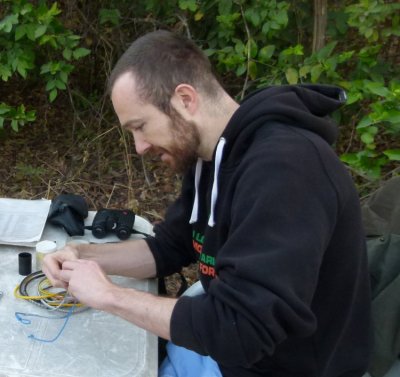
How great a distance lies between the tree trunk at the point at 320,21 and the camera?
2.92 metres

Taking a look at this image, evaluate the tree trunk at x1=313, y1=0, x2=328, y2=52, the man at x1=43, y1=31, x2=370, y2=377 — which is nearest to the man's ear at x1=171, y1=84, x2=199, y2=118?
the man at x1=43, y1=31, x2=370, y2=377

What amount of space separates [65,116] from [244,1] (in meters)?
2.25

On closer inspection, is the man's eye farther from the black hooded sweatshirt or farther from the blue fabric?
the blue fabric

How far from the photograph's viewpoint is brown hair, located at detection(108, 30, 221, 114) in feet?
4.27

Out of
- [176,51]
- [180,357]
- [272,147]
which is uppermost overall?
[176,51]

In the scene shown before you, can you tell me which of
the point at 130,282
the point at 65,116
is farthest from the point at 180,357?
the point at 65,116

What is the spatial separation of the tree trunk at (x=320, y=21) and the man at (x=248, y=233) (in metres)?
1.74

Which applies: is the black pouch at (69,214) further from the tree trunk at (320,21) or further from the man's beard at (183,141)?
the tree trunk at (320,21)

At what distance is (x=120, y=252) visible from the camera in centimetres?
160

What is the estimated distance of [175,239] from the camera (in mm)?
1651

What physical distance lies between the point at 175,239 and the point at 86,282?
1.38 feet

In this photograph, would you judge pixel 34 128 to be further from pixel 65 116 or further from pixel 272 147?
pixel 272 147

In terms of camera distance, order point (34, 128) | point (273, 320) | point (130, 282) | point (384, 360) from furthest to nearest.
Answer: point (34, 128) → point (130, 282) → point (384, 360) → point (273, 320)

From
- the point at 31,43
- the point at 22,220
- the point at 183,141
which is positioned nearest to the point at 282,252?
the point at 183,141
